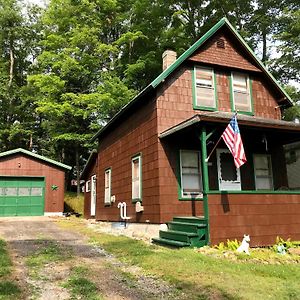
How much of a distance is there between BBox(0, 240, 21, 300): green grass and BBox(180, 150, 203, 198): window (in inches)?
228

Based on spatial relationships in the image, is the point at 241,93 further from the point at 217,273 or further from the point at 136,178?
the point at 217,273

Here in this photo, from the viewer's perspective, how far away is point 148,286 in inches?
212

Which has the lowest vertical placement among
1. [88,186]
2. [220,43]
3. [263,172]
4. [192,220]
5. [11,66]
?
[192,220]

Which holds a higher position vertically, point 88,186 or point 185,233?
point 88,186

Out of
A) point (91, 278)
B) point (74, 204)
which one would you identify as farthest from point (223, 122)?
point (74, 204)

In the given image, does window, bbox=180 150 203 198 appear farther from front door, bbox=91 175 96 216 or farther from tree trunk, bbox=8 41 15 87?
tree trunk, bbox=8 41 15 87

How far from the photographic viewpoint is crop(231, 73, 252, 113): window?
12898 millimetres

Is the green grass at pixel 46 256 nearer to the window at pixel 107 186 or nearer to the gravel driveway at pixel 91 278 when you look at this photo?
the gravel driveway at pixel 91 278

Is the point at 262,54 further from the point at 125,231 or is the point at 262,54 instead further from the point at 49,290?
the point at 49,290

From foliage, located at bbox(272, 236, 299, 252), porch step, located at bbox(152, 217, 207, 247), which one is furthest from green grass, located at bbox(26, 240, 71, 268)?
foliage, located at bbox(272, 236, 299, 252)

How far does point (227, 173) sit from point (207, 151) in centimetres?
111

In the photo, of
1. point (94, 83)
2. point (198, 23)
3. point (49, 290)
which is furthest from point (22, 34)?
point (49, 290)

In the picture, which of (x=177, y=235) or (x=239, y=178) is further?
(x=239, y=178)

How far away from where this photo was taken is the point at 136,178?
12.8m
